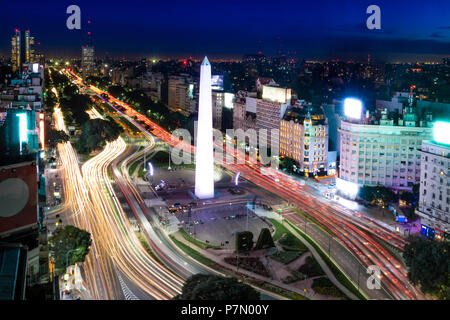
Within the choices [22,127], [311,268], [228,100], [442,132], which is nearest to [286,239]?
[311,268]

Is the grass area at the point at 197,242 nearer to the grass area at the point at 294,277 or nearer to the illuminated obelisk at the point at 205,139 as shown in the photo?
the grass area at the point at 294,277

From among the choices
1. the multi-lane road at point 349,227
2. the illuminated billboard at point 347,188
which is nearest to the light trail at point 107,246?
the multi-lane road at point 349,227

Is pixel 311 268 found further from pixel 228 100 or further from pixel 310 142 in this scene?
pixel 228 100

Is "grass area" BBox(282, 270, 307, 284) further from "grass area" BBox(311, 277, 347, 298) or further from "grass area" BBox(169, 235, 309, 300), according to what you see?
"grass area" BBox(169, 235, 309, 300)

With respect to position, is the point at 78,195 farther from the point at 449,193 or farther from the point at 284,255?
the point at 449,193
